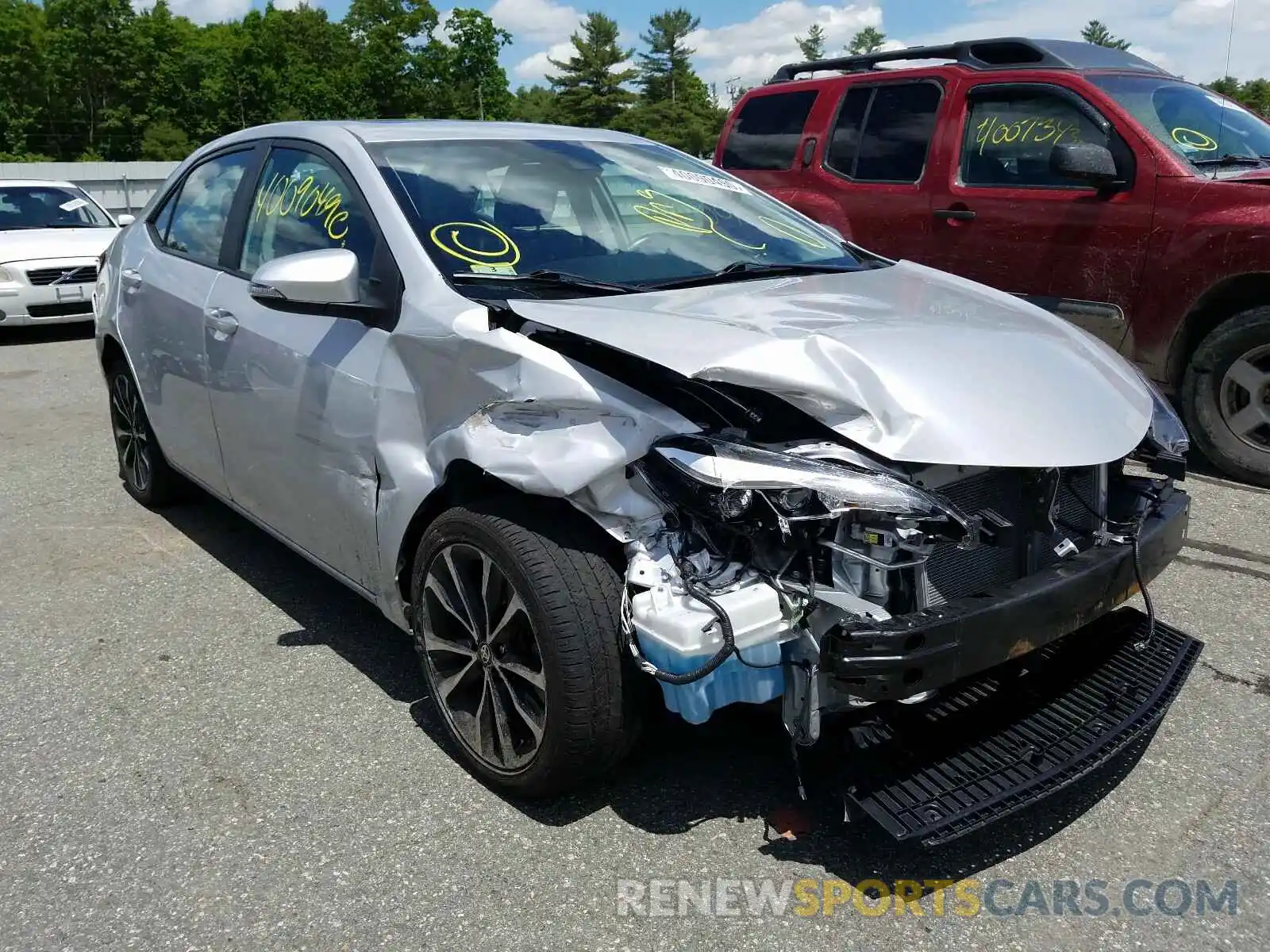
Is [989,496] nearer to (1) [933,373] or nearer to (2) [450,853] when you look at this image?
(1) [933,373]

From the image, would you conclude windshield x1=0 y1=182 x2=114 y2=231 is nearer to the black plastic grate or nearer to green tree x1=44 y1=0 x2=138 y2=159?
the black plastic grate

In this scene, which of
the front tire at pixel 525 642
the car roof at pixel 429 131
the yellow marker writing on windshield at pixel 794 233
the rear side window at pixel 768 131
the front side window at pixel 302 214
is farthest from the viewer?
the rear side window at pixel 768 131

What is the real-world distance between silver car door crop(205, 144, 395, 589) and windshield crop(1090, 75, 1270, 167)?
14.1 ft

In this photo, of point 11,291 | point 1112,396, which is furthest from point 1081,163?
point 11,291

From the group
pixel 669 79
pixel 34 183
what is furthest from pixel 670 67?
pixel 34 183

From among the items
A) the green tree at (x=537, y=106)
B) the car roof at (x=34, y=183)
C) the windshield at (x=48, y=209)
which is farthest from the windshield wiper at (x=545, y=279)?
the green tree at (x=537, y=106)

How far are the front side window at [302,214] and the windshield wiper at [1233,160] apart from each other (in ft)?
14.1

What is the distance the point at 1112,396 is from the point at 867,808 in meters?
1.22

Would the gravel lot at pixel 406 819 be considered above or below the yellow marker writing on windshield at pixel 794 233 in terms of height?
below

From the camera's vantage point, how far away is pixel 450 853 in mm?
2652

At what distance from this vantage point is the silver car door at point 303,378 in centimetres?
314

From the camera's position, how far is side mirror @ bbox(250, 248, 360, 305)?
2965 mm

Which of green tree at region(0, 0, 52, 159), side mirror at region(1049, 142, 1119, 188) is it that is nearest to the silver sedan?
side mirror at region(1049, 142, 1119, 188)

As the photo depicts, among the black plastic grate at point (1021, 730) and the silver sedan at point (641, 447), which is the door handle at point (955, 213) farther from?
the black plastic grate at point (1021, 730)
